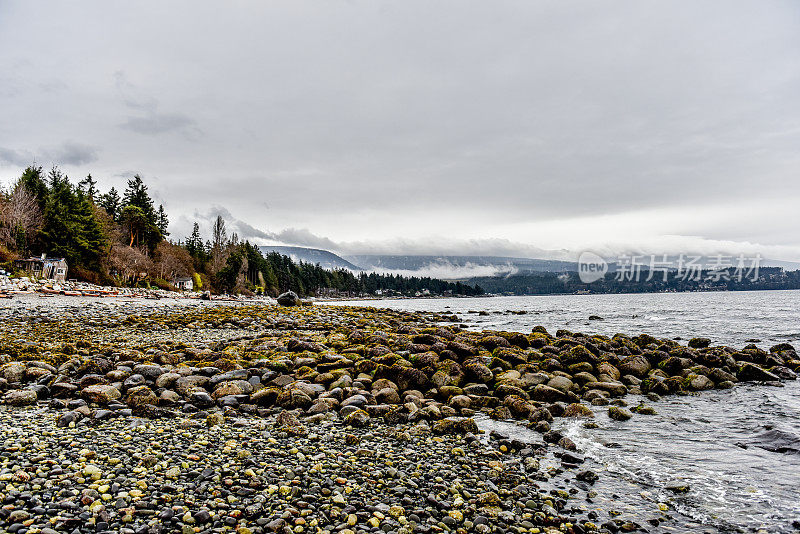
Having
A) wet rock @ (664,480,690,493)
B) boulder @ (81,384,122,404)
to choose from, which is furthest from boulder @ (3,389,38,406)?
wet rock @ (664,480,690,493)

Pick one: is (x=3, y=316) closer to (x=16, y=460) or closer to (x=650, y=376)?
(x=16, y=460)

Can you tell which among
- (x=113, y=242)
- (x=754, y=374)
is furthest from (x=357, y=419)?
(x=113, y=242)

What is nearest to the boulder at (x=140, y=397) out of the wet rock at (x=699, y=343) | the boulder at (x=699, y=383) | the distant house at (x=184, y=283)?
the boulder at (x=699, y=383)

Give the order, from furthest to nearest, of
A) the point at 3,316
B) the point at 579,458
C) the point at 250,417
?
the point at 3,316, the point at 250,417, the point at 579,458

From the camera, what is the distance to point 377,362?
10.9 meters

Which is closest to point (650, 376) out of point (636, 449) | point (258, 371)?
point (636, 449)

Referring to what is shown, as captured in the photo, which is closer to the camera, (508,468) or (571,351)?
(508,468)

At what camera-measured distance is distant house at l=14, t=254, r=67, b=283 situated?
47594 millimetres

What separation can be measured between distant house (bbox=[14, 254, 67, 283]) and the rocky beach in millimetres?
46262

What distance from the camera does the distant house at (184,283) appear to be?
3097 inches

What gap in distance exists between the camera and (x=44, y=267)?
4878 centimetres

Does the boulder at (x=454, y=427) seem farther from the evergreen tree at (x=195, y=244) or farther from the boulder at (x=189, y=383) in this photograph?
the evergreen tree at (x=195, y=244)

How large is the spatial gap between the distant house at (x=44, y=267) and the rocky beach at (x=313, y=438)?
46.3m

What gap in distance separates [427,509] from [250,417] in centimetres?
413
